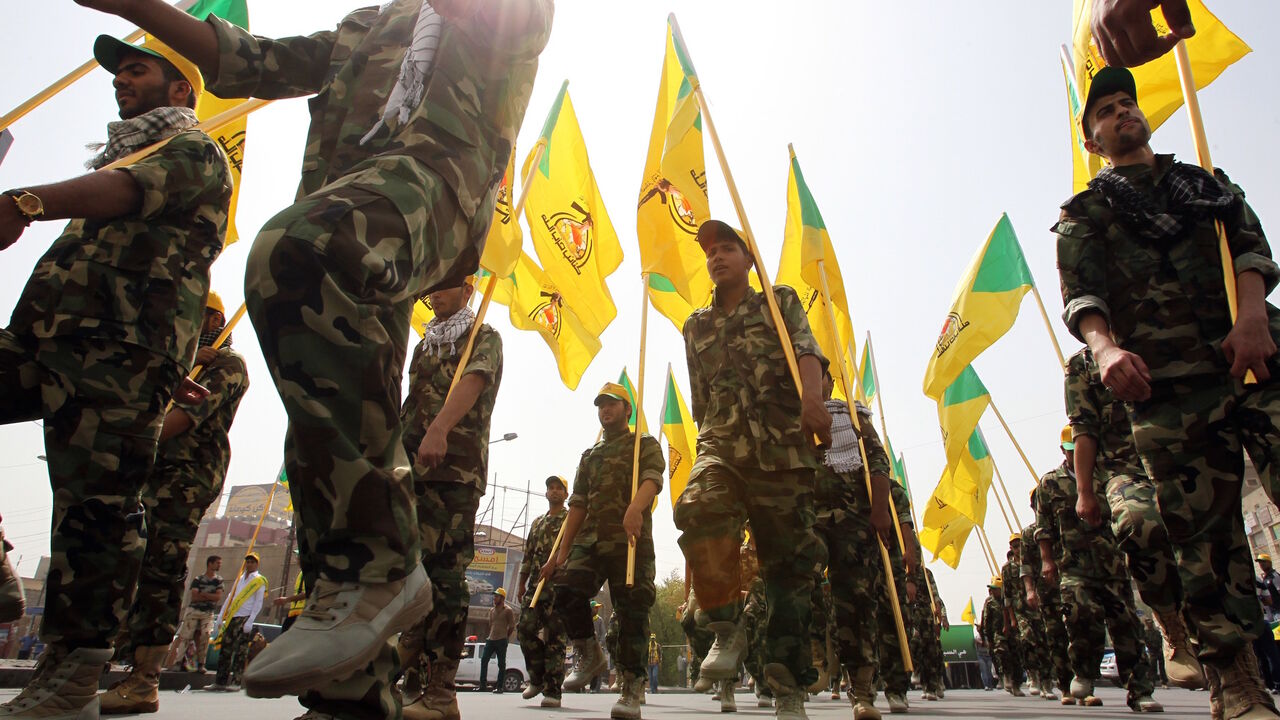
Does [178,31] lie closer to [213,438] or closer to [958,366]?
[213,438]

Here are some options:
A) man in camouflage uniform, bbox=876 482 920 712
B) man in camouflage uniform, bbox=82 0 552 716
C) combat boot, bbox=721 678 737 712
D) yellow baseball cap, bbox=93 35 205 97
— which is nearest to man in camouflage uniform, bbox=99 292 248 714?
yellow baseball cap, bbox=93 35 205 97

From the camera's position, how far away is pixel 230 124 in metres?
5.39

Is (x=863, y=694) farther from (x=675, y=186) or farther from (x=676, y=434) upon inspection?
(x=676, y=434)

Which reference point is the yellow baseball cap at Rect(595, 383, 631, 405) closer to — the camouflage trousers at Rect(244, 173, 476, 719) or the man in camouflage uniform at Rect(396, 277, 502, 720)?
the man in camouflage uniform at Rect(396, 277, 502, 720)

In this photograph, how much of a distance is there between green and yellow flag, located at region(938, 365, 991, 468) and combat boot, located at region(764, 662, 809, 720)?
23.4ft

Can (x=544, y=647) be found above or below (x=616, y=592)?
below

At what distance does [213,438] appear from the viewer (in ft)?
13.1

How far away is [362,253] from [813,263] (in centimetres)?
702

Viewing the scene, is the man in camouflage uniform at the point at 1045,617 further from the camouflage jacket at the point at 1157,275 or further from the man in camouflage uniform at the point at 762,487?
the camouflage jacket at the point at 1157,275

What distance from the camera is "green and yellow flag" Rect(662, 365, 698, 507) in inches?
420

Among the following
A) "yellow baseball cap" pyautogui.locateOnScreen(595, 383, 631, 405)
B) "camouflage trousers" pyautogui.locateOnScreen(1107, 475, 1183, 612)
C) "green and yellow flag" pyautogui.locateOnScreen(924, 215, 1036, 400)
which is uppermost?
"green and yellow flag" pyautogui.locateOnScreen(924, 215, 1036, 400)

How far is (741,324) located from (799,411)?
60 cm

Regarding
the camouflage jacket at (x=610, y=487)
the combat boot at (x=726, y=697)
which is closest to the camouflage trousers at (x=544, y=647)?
the camouflage jacket at (x=610, y=487)

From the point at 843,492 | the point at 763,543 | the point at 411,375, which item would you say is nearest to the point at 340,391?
the point at 763,543
